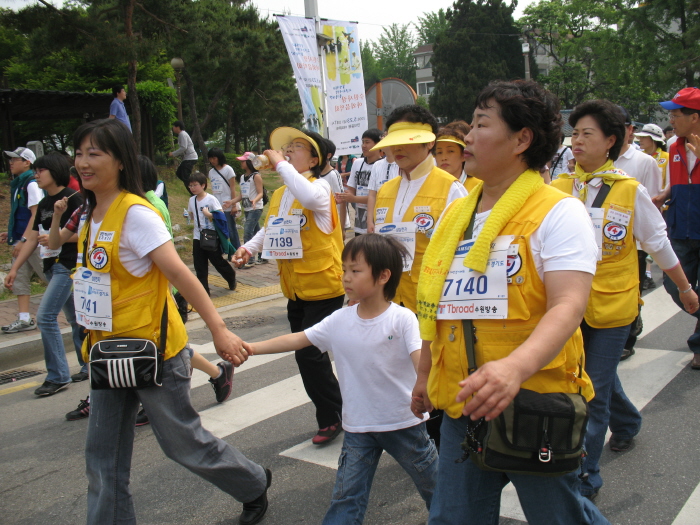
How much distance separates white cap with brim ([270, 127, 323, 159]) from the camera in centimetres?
432

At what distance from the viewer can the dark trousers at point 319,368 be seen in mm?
4105

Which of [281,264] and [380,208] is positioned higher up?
[380,208]

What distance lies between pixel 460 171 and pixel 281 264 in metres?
1.76

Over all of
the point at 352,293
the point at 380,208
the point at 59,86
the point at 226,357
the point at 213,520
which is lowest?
the point at 213,520

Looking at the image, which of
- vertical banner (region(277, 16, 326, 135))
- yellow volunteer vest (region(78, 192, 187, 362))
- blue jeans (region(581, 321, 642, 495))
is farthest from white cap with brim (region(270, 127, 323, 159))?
vertical banner (region(277, 16, 326, 135))

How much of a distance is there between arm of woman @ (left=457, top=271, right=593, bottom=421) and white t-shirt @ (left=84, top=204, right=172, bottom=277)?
5.34 feet

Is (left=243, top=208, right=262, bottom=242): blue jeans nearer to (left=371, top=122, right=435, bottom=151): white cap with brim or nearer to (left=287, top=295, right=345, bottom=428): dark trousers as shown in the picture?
(left=287, top=295, right=345, bottom=428): dark trousers

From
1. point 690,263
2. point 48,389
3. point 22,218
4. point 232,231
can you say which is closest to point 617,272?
point 690,263

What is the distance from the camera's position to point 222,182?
1172 centimetres

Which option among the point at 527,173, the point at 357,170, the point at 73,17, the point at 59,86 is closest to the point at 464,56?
the point at 59,86

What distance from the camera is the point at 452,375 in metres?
2.11

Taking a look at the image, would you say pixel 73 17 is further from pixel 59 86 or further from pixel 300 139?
pixel 300 139

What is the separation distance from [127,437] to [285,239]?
165 cm

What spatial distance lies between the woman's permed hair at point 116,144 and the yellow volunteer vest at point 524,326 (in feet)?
5.57
